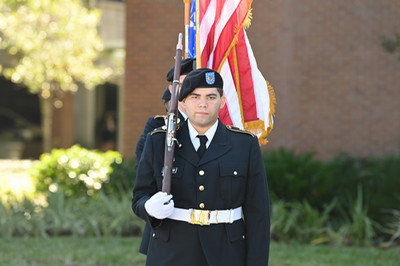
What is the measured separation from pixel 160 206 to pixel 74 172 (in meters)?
7.36

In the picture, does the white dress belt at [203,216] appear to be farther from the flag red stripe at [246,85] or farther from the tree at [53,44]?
the tree at [53,44]

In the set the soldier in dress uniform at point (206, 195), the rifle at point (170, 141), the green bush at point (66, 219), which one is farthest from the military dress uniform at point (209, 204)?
the green bush at point (66, 219)

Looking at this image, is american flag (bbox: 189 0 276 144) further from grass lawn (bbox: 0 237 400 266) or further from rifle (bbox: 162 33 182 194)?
grass lawn (bbox: 0 237 400 266)

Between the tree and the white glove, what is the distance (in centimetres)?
1288

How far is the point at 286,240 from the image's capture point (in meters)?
7.93

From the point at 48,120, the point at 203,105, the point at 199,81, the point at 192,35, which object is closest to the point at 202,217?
the point at 203,105

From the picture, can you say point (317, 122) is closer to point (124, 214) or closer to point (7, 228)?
point (124, 214)

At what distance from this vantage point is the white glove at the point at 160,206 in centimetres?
285

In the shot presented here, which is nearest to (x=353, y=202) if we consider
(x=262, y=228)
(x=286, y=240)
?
(x=286, y=240)

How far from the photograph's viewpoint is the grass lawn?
6.58 meters

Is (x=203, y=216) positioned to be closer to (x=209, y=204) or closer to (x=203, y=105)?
(x=209, y=204)

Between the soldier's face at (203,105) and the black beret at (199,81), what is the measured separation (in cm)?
2

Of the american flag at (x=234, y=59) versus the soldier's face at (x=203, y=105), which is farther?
the american flag at (x=234, y=59)

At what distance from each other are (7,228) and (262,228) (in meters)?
5.74
